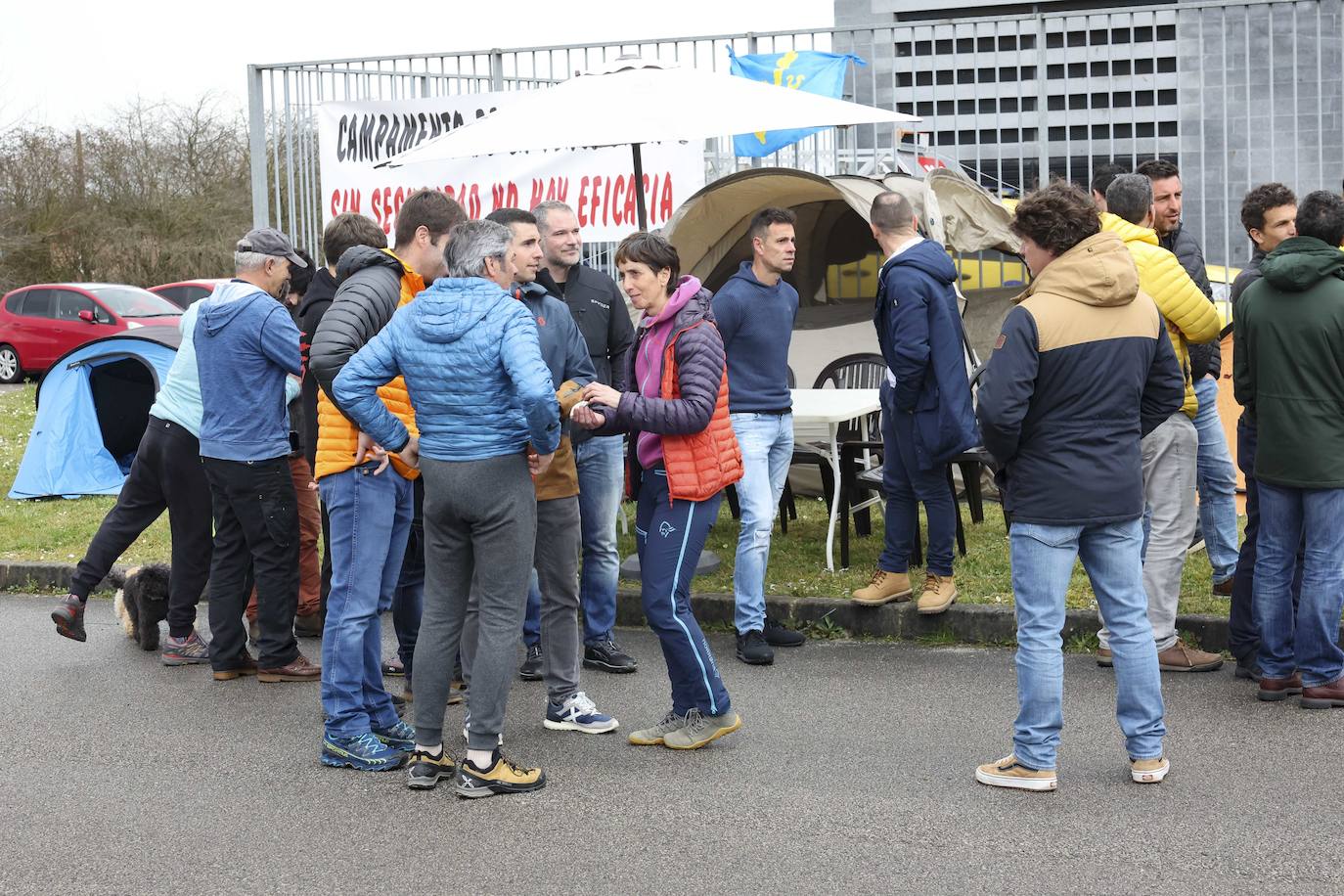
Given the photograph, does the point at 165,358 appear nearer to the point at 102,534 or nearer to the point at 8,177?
the point at 102,534

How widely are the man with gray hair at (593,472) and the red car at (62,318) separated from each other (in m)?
17.6

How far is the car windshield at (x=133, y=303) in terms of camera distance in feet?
75.7

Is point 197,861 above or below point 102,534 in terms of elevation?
below

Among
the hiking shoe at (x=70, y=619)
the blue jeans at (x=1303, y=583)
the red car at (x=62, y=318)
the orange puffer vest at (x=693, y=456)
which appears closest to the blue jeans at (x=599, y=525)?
the orange puffer vest at (x=693, y=456)

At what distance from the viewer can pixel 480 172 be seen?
34.6 feet

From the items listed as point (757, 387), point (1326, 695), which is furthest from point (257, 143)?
point (1326, 695)

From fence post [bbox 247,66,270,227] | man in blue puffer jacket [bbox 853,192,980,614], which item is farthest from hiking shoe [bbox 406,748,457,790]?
fence post [bbox 247,66,270,227]

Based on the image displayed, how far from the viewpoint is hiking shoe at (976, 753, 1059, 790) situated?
476 cm

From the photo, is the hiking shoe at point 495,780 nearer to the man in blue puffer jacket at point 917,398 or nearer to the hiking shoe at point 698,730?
the hiking shoe at point 698,730

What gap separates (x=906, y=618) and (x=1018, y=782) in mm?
2278

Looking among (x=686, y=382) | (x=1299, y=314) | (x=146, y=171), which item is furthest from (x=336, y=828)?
(x=146, y=171)

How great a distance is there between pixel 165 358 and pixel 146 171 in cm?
2425

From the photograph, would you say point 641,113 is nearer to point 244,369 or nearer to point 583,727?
point 244,369

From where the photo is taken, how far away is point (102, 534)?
7227 mm
